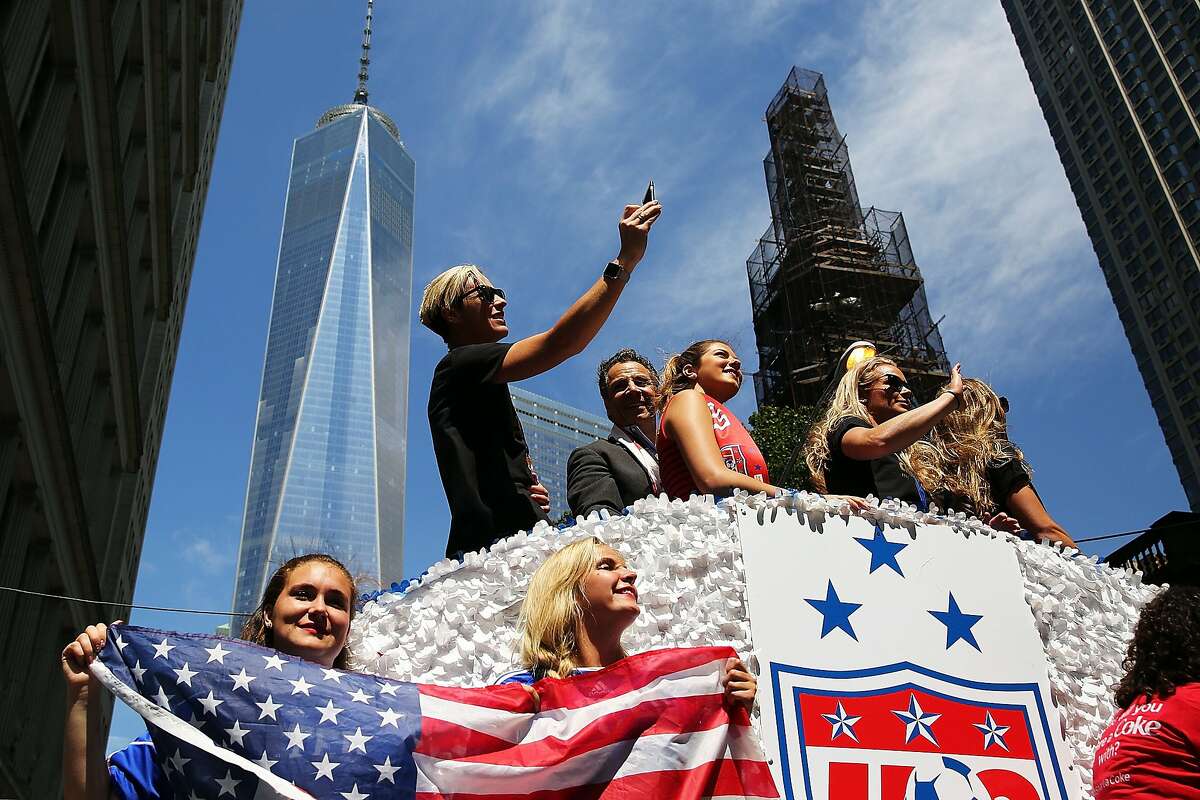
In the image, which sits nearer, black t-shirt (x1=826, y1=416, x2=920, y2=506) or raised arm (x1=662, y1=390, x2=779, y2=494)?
raised arm (x1=662, y1=390, x2=779, y2=494)

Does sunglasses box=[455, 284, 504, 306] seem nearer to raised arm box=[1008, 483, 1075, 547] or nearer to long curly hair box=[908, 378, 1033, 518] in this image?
long curly hair box=[908, 378, 1033, 518]

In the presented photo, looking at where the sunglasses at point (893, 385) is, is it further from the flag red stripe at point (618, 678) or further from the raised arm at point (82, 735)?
the raised arm at point (82, 735)

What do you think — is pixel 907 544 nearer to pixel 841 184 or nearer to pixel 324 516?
pixel 841 184

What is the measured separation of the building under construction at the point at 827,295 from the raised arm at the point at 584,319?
114 feet

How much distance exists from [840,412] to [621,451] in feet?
3.37

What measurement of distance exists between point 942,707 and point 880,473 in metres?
1.26

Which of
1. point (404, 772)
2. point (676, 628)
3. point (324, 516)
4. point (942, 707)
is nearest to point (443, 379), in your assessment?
point (676, 628)

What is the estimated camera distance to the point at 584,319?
125 inches

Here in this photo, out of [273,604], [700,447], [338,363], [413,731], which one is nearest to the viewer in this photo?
[413,731]

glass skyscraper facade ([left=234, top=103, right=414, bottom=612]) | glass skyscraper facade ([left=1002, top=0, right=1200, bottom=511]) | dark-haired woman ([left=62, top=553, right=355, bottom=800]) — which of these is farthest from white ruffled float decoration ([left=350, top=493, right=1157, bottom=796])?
glass skyscraper facade ([left=234, top=103, right=414, bottom=612])

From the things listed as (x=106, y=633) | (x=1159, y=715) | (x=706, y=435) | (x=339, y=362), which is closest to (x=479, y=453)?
(x=706, y=435)

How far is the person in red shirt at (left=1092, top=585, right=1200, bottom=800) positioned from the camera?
2.85 m

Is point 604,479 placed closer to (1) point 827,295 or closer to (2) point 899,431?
(2) point 899,431

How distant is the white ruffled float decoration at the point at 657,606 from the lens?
321cm
